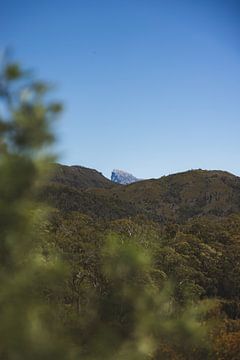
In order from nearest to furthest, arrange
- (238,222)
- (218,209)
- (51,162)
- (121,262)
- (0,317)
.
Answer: (0,317) → (51,162) → (121,262) → (238,222) → (218,209)

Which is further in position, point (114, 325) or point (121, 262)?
point (121, 262)

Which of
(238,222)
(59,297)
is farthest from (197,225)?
(59,297)

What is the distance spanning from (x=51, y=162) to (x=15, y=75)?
0.99m

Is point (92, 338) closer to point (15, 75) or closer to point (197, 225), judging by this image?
point (15, 75)

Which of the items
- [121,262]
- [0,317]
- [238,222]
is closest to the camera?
[0,317]

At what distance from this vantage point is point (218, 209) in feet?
577

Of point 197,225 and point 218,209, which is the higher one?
point 218,209

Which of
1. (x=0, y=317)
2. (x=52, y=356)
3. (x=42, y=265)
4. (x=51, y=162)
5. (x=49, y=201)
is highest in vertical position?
(x=51, y=162)

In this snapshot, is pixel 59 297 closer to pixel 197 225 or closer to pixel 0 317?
pixel 0 317

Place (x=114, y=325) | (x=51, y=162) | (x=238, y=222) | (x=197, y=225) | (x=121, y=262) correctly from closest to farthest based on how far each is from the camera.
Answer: (x=51, y=162), (x=114, y=325), (x=121, y=262), (x=197, y=225), (x=238, y=222)

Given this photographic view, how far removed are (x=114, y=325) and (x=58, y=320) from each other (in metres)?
0.69

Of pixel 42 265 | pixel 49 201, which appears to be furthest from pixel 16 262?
pixel 49 201

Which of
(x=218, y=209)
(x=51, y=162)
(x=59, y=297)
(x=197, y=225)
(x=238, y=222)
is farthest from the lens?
(x=218, y=209)

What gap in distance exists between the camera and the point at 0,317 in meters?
4.38
